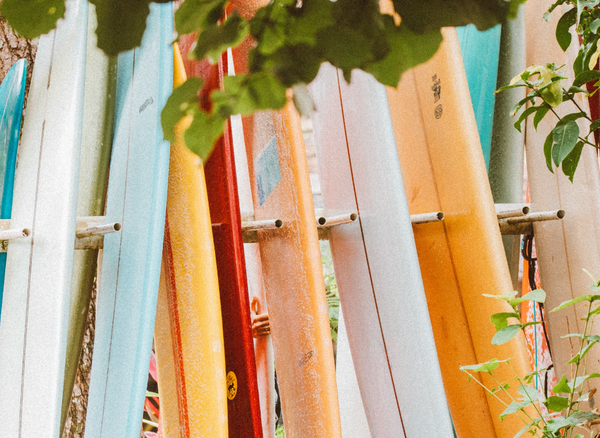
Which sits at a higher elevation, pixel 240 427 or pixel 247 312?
pixel 247 312

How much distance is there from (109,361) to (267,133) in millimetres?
648

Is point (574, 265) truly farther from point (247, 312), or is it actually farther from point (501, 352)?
point (247, 312)

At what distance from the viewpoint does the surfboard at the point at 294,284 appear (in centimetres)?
120

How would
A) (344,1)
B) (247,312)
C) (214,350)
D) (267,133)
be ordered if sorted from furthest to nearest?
(267,133), (247,312), (214,350), (344,1)

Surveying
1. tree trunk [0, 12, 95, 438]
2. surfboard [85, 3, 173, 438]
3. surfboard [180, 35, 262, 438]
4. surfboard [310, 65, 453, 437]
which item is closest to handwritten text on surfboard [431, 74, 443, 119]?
surfboard [310, 65, 453, 437]

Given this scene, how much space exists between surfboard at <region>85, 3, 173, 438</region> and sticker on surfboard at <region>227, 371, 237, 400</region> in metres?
0.19

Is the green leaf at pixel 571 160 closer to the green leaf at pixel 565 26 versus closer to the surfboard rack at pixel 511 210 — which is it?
the green leaf at pixel 565 26

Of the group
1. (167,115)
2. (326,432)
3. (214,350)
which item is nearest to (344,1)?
(167,115)

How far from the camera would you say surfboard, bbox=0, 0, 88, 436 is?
104cm

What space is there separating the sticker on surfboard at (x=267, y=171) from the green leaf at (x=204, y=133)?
0.84 metres

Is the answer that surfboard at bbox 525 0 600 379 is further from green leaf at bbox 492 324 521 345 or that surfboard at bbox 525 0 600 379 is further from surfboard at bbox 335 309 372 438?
green leaf at bbox 492 324 521 345

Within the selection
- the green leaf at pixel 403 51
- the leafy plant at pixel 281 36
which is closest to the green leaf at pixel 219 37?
the leafy plant at pixel 281 36

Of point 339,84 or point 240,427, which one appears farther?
point 339,84

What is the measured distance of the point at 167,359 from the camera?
4.16 ft
